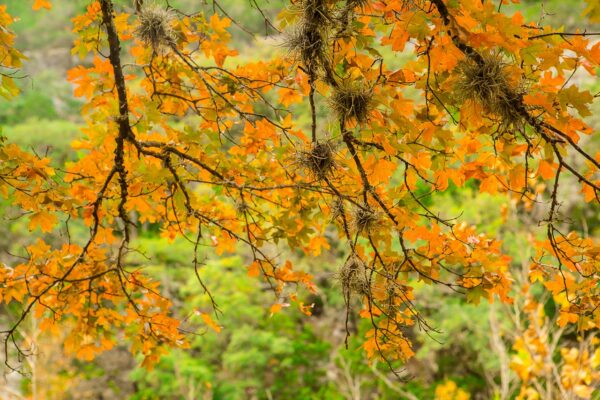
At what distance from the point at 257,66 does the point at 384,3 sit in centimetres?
75

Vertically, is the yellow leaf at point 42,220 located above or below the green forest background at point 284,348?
below

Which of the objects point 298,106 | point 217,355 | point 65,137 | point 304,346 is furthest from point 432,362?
point 65,137

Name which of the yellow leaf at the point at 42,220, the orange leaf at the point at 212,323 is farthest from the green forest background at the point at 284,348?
the yellow leaf at the point at 42,220

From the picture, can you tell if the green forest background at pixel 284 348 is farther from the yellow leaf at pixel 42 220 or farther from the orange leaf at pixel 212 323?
the yellow leaf at pixel 42 220

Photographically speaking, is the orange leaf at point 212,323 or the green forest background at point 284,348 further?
the green forest background at point 284,348

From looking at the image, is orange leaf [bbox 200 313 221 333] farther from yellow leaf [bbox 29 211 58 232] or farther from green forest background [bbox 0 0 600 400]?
green forest background [bbox 0 0 600 400]

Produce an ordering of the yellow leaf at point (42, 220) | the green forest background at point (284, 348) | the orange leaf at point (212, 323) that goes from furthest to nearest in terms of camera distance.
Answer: the green forest background at point (284, 348), the orange leaf at point (212, 323), the yellow leaf at point (42, 220)

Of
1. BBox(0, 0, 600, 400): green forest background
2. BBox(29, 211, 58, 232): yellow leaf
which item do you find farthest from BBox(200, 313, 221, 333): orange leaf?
BBox(0, 0, 600, 400): green forest background

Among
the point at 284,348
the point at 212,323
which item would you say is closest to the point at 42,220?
the point at 212,323

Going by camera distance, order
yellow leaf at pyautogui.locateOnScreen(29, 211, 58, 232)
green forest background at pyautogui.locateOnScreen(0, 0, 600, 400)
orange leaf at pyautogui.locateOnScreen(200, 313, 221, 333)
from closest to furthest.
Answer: yellow leaf at pyautogui.locateOnScreen(29, 211, 58, 232)
orange leaf at pyautogui.locateOnScreen(200, 313, 221, 333)
green forest background at pyautogui.locateOnScreen(0, 0, 600, 400)

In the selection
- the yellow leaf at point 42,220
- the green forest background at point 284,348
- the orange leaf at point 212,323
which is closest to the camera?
the yellow leaf at point 42,220

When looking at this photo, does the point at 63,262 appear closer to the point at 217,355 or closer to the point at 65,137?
the point at 217,355

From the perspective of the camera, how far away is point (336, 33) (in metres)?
1.51

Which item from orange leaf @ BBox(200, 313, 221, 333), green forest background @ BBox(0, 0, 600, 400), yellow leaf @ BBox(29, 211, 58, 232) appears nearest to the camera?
yellow leaf @ BBox(29, 211, 58, 232)
